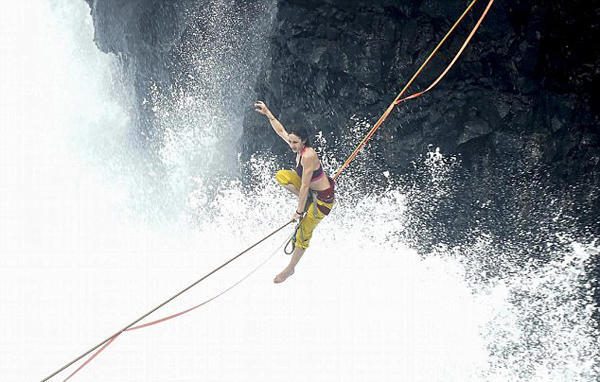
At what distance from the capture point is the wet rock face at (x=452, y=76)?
5.80 metres

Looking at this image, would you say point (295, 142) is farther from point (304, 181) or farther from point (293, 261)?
point (293, 261)

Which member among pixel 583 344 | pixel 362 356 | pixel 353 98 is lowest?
pixel 583 344

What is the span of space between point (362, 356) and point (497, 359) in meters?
2.10

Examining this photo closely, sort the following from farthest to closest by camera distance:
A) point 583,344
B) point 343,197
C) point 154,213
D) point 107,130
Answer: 1. point 107,130
2. point 154,213
3. point 343,197
4. point 583,344

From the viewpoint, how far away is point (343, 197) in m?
7.72

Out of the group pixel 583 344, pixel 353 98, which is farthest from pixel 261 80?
pixel 583 344

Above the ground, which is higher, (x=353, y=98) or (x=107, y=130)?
(x=107, y=130)

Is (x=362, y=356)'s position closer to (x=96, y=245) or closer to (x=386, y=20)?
(x=386, y=20)

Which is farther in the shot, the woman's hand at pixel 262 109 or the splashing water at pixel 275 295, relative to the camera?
the splashing water at pixel 275 295

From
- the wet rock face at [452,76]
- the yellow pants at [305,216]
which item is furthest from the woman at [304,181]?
the wet rock face at [452,76]

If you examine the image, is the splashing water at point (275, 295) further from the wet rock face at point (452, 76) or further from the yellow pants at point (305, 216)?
the yellow pants at point (305, 216)

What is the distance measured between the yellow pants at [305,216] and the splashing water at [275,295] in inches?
98.4

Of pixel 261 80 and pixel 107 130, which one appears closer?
pixel 261 80

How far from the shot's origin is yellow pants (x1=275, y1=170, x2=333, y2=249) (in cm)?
496
